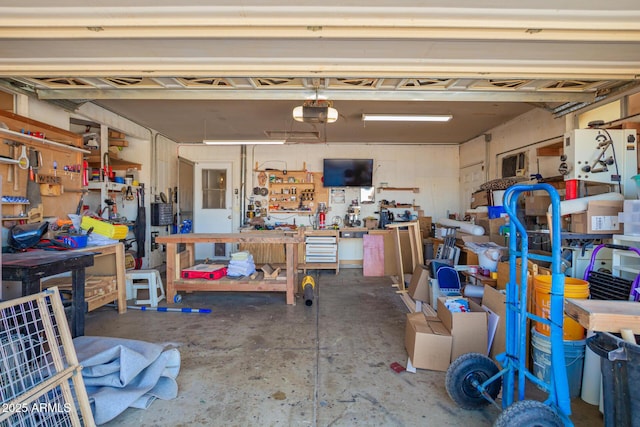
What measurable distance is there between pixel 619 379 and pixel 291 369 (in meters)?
1.96

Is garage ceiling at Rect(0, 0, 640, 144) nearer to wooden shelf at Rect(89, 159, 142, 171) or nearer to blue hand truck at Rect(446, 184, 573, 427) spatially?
blue hand truck at Rect(446, 184, 573, 427)

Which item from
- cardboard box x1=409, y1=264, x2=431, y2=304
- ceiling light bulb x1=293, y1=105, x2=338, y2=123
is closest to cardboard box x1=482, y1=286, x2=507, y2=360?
cardboard box x1=409, y1=264, x2=431, y2=304

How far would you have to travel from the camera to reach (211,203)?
7.12 meters

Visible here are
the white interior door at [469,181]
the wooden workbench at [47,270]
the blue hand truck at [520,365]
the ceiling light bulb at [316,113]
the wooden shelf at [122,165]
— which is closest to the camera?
the blue hand truck at [520,365]

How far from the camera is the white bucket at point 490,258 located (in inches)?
123

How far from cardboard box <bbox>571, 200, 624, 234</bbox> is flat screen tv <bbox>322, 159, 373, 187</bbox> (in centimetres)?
434

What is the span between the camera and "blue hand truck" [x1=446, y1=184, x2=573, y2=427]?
54.5 inches

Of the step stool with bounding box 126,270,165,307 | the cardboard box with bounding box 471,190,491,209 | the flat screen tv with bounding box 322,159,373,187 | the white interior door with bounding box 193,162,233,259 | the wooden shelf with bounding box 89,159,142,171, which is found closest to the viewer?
the step stool with bounding box 126,270,165,307

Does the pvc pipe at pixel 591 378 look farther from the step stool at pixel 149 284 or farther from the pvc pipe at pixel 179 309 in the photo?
the step stool at pixel 149 284

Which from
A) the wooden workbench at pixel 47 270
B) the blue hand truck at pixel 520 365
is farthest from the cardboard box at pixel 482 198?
the wooden workbench at pixel 47 270

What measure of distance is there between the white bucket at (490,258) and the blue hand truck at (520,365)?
1.42 metres

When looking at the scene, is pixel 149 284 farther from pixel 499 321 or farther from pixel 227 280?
pixel 499 321

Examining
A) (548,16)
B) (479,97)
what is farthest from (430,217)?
(548,16)

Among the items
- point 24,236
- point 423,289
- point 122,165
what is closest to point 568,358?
point 423,289
